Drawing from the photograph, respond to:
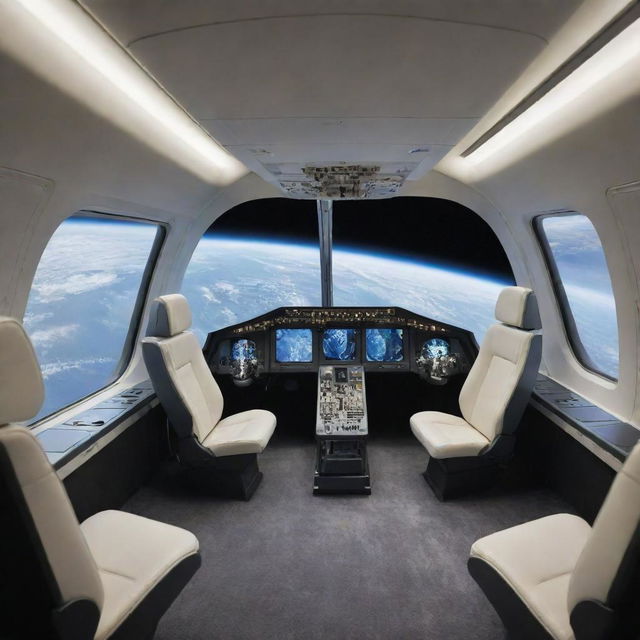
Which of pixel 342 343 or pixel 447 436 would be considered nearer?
pixel 447 436

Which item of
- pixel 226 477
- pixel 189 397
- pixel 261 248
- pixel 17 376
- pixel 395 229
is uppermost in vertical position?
pixel 395 229

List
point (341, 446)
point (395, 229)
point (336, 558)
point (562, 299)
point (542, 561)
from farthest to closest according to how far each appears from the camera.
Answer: point (395, 229) → point (562, 299) → point (341, 446) → point (336, 558) → point (542, 561)

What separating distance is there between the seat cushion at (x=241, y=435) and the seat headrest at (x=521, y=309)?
5.66 ft

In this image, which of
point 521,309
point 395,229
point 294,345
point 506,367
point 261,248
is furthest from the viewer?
point 261,248

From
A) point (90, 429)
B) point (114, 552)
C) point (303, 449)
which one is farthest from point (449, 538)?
point (90, 429)

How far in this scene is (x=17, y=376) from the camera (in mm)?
990

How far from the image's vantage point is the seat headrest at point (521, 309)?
254 centimetres

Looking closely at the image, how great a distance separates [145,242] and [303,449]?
7.72 feet

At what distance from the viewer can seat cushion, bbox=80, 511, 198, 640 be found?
51.8 inches

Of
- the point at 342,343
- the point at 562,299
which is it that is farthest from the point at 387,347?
the point at 562,299

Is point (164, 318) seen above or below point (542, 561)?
above

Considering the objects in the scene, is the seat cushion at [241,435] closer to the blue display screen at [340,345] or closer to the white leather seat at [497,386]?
the blue display screen at [340,345]

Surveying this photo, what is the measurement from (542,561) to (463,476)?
4.06 feet

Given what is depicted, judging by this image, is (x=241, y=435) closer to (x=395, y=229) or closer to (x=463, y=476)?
(x=463, y=476)
